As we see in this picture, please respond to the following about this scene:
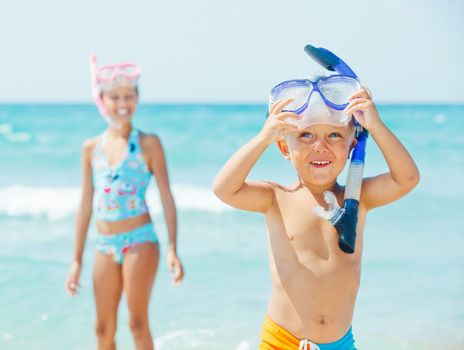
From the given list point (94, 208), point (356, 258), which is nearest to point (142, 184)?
point (94, 208)

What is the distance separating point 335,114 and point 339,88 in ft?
0.35

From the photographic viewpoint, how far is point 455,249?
7.42 meters

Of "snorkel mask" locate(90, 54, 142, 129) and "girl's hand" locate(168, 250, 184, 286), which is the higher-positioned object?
"snorkel mask" locate(90, 54, 142, 129)

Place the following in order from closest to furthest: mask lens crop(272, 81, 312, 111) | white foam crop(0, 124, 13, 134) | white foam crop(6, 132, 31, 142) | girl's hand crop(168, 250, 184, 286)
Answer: mask lens crop(272, 81, 312, 111)
girl's hand crop(168, 250, 184, 286)
white foam crop(6, 132, 31, 142)
white foam crop(0, 124, 13, 134)

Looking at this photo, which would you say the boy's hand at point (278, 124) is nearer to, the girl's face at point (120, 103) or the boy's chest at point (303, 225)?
the boy's chest at point (303, 225)

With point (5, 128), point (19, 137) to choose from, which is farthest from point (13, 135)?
point (5, 128)

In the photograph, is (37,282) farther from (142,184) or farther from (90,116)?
(90,116)

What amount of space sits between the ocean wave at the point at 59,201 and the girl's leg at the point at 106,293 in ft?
19.9

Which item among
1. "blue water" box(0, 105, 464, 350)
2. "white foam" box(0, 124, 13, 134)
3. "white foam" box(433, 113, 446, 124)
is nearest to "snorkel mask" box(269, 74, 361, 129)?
"blue water" box(0, 105, 464, 350)

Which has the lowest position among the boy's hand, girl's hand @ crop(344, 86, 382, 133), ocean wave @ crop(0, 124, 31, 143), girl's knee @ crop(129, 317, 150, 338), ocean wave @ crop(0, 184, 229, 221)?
ocean wave @ crop(0, 124, 31, 143)

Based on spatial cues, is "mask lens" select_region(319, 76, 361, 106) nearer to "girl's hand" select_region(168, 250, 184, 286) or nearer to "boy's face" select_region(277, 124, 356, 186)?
"boy's face" select_region(277, 124, 356, 186)

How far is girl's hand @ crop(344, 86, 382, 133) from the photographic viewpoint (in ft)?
8.48

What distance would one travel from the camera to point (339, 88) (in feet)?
8.84

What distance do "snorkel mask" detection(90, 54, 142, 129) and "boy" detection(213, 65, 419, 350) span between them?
1722 millimetres
